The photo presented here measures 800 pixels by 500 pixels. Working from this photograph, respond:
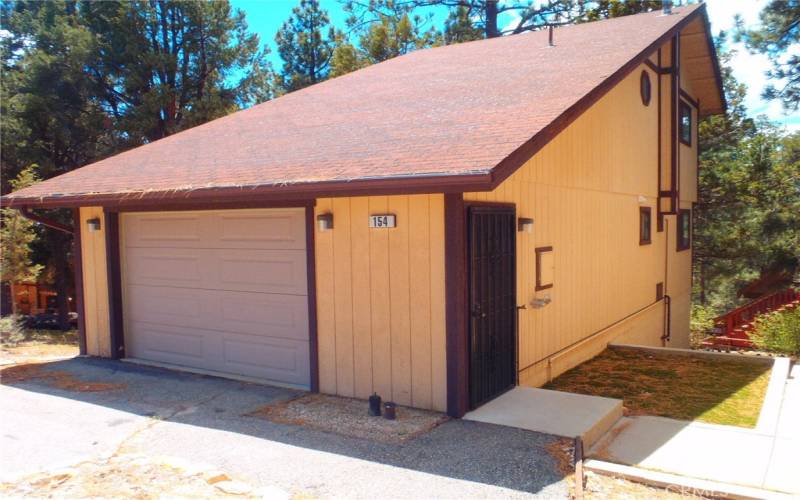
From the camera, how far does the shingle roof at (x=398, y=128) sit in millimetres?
5664

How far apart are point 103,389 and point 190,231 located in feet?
7.05

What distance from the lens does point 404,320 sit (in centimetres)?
617

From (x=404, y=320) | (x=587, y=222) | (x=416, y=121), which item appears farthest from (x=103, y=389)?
(x=587, y=222)

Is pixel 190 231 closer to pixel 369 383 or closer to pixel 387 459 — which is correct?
pixel 369 383

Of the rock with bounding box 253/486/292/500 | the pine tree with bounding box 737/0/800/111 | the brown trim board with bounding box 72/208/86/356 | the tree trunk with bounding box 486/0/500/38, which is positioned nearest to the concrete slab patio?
the rock with bounding box 253/486/292/500

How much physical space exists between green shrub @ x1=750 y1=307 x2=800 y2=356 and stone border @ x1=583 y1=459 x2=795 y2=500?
6.78 meters

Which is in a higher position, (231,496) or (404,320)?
(404,320)

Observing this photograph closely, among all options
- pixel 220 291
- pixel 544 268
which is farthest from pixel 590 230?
pixel 220 291

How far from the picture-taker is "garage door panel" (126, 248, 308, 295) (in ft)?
23.3

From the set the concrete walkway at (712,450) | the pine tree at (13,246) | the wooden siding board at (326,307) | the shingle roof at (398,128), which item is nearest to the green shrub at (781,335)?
the concrete walkway at (712,450)

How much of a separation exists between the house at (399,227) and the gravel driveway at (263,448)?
2.86 feet

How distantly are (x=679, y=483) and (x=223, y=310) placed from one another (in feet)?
17.7

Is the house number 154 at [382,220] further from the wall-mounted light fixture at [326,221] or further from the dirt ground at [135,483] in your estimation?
the dirt ground at [135,483]

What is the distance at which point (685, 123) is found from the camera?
13688 millimetres
